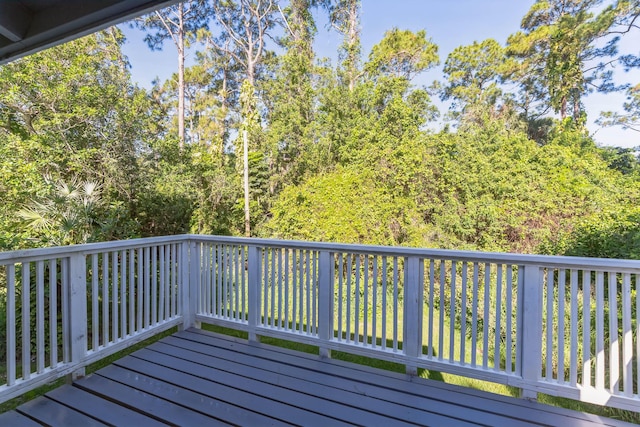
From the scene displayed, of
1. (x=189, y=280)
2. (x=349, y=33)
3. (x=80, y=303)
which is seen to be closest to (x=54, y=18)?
(x=80, y=303)

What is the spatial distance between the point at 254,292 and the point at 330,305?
757 mm

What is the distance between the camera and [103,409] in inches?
70.3

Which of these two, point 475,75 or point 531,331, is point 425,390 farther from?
point 475,75

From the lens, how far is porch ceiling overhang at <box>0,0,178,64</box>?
5.02 ft

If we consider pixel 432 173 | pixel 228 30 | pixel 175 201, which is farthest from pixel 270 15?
pixel 432 173

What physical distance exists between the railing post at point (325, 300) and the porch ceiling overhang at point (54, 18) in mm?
1939

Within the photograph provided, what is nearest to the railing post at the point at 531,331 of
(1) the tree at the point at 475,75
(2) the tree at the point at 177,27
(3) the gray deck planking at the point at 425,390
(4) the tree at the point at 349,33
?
(3) the gray deck planking at the point at 425,390

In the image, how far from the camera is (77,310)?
209 centimetres

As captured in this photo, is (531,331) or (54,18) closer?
(54,18)

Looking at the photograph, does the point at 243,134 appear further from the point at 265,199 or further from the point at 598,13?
the point at 598,13

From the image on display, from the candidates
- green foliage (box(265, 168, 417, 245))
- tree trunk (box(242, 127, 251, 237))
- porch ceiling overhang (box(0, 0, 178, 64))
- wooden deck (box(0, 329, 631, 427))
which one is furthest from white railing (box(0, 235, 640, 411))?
tree trunk (box(242, 127, 251, 237))

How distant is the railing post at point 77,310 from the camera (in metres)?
2.06

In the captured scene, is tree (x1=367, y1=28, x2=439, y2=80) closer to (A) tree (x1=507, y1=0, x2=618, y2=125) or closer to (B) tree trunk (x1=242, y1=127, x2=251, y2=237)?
(A) tree (x1=507, y1=0, x2=618, y2=125)

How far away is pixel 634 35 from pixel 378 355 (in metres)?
8.55
